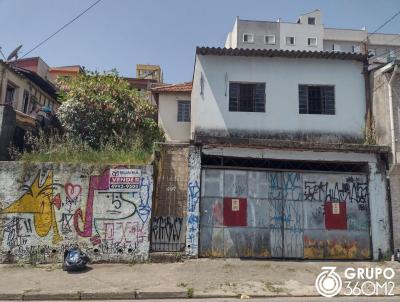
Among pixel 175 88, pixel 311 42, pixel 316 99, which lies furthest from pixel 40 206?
pixel 311 42

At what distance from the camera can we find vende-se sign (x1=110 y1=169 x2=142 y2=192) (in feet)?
37.6

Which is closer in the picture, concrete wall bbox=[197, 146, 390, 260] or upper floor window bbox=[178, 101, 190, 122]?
concrete wall bbox=[197, 146, 390, 260]

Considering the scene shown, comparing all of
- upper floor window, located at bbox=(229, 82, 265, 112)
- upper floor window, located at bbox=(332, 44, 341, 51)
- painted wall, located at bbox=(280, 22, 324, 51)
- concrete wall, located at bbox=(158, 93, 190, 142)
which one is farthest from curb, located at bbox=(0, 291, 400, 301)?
upper floor window, located at bbox=(332, 44, 341, 51)

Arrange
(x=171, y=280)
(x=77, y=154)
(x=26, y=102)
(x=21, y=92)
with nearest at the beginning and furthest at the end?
(x=171, y=280)
(x=77, y=154)
(x=21, y=92)
(x=26, y=102)

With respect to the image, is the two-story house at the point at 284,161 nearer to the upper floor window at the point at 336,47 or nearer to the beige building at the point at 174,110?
the beige building at the point at 174,110

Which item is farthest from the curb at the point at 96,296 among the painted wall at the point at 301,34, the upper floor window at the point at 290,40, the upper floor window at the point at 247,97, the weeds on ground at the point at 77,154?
the upper floor window at the point at 290,40

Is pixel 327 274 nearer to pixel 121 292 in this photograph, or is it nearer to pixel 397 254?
pixel 397 254

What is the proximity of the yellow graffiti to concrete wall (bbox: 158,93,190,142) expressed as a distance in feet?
41.0

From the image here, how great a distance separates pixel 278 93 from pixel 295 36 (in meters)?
37.4

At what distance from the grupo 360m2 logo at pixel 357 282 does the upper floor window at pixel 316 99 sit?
5.17 metres

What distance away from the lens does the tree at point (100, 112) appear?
15.6 m

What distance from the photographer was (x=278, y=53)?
43.3 ft

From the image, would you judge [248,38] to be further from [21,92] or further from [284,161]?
[284,161]

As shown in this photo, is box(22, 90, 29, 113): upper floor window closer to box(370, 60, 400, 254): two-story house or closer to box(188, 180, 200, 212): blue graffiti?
box(188, 180, 200, 212): blue graffiti
